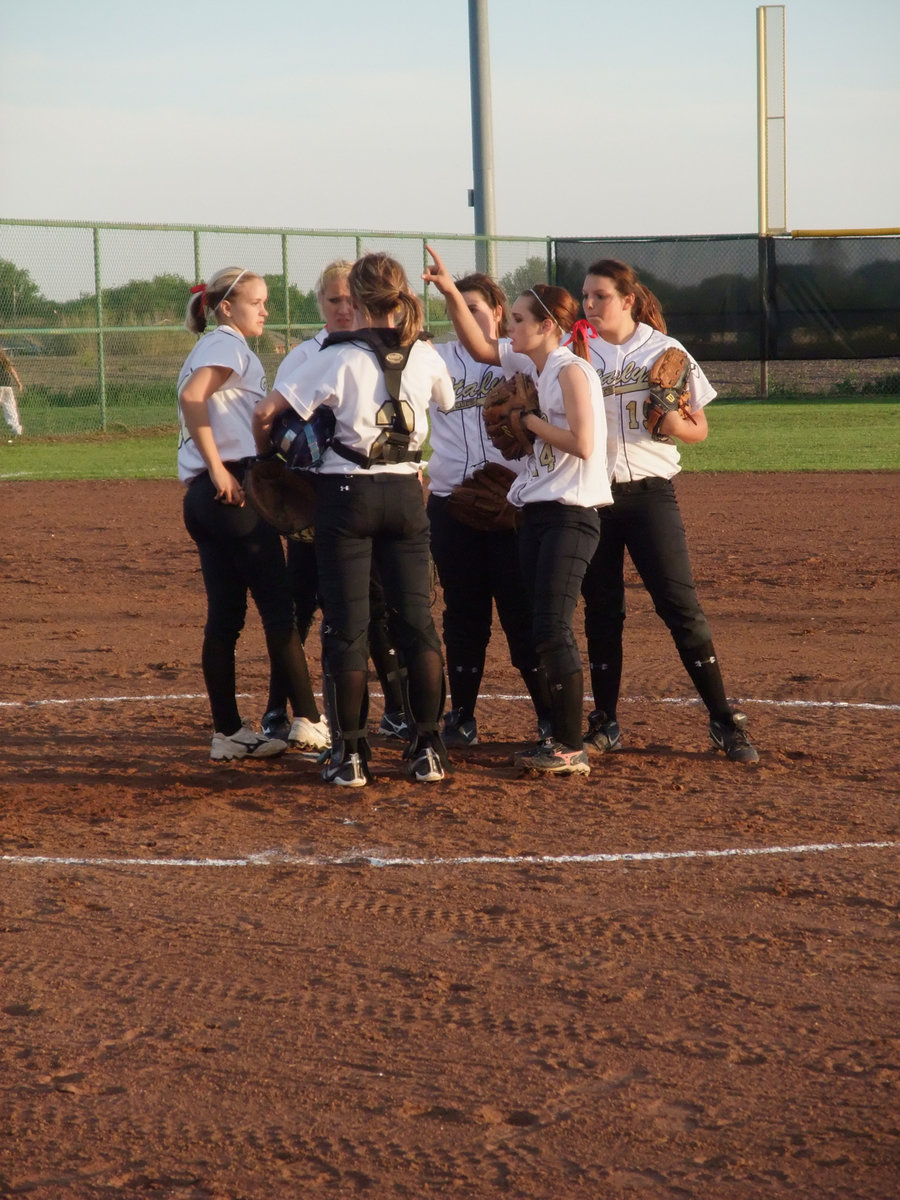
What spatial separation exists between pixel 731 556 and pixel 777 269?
16.8 meters

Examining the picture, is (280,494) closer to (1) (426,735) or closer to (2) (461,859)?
(1) (426,735)

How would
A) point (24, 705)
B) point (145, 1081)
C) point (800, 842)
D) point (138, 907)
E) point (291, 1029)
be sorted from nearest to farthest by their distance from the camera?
point (145, 1081) → point (291, 1029) → point (138, 907) → point (800, 842) → point (24, 705)

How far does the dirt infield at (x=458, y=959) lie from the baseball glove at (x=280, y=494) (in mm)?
1000

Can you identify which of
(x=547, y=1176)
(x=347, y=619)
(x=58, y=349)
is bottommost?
(x=547, y=1176)

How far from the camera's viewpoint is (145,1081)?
3.11 metres

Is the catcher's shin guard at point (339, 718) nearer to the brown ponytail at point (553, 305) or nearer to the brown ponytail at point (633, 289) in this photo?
the brown ponytail at point (553, 305)

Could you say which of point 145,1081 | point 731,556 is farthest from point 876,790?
point 731,556

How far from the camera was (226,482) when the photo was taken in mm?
5336

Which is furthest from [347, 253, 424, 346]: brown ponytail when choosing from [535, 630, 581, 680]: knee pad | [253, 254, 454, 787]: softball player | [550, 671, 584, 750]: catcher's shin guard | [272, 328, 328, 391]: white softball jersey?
[550, 671, 584, 750]: catcher's shin guard

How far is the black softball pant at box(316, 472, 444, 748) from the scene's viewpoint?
5106 mm

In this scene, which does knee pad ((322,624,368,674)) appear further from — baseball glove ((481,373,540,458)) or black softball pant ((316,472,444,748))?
baseball glove ((481,373,540,458))

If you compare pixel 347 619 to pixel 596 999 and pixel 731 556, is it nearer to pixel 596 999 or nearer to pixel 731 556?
pixel 596 999

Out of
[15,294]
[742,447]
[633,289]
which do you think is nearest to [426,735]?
[633,289]

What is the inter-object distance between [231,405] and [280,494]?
40cm
